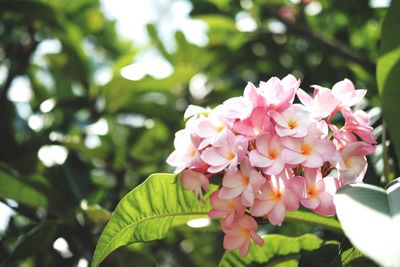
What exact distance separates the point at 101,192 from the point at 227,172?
688 mm

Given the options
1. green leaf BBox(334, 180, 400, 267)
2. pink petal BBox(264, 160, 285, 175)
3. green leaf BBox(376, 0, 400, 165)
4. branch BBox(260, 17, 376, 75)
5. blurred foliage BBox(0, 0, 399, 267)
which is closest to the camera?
green leaf BBox(334, 180, 400, 267)

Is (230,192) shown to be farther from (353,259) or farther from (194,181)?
(353,259)

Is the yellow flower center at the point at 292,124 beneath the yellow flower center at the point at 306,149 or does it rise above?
above

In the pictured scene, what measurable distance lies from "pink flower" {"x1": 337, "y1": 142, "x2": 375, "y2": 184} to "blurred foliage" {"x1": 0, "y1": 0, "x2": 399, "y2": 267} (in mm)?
670

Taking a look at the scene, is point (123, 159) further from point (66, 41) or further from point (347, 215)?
point (347, 215)

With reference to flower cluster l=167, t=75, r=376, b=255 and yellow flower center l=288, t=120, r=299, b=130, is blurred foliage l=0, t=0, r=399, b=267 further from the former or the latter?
yellow flower center l=288, t=120, r=299, b=130

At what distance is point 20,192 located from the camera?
1.16 metres

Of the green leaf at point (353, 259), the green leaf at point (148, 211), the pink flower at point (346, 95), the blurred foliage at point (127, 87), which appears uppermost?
the pink flower at point (346, 95)

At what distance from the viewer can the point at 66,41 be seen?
1773 millimetres

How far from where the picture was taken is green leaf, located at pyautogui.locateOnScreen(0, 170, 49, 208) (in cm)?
113

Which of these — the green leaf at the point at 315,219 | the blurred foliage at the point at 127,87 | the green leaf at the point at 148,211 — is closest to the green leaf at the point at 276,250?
the green leaf at the point at 315,219

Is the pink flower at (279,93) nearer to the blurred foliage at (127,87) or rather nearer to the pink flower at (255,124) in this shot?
the pink flower at (255,124)

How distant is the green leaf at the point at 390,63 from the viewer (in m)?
0.84

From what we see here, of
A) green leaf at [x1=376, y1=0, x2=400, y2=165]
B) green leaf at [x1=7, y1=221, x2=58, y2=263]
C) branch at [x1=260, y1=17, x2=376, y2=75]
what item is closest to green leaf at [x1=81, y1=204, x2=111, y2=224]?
green leaf at [x1=7, y1=221, x2=58, y2=263]
